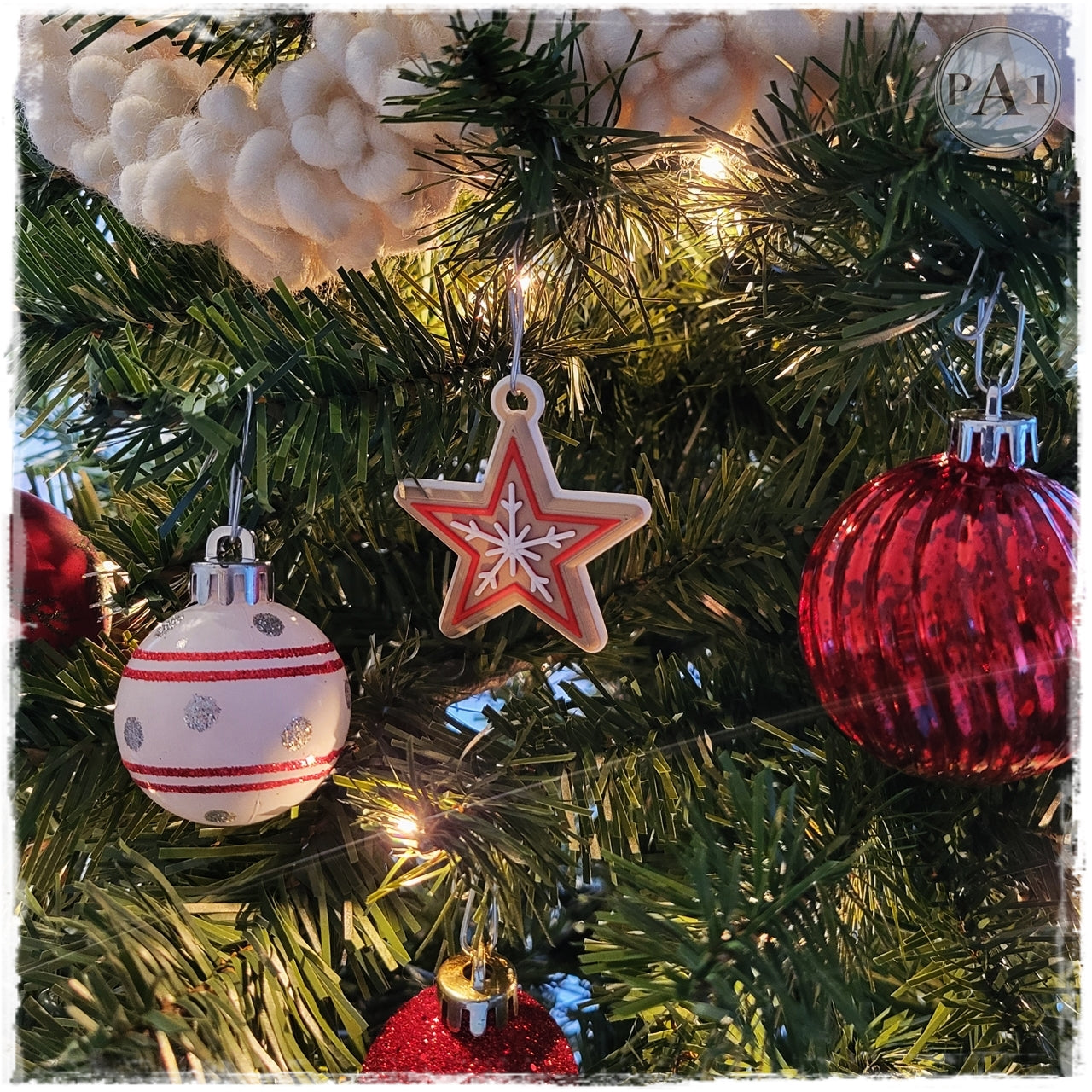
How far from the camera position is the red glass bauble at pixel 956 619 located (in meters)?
0.46

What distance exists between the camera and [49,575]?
606 millimetres

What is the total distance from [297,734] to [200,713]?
0.05 meters

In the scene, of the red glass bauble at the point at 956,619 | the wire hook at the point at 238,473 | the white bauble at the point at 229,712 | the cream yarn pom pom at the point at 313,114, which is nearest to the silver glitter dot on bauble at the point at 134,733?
the white bauble at the point at 229,712

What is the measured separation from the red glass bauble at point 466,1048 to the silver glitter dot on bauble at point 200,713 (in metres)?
0.19

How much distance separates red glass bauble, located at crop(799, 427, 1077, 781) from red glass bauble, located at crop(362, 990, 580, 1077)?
0.23m

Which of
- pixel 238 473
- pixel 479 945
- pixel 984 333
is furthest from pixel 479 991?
pixel 984 333

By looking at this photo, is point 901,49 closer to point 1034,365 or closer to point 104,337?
point 1034,365

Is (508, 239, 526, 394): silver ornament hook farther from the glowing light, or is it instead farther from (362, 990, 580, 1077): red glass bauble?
(362, 990, 580, 1077): red glass bauble

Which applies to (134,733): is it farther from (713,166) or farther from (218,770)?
(713,166)

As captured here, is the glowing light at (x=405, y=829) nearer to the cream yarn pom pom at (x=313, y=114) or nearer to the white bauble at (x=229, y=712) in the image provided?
the white bauble at (x=229, y=712)

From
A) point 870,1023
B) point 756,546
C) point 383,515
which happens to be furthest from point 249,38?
point 870,1023

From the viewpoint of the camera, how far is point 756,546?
61 cm

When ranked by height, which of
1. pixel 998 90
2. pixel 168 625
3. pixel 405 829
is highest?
pixel 998 90

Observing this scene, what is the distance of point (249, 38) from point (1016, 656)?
1.53 ft
